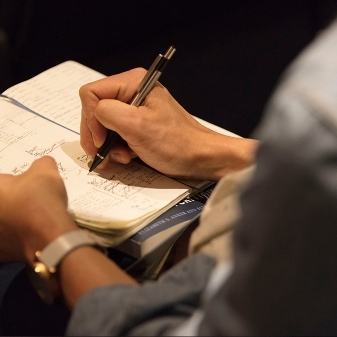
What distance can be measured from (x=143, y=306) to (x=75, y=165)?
357mm

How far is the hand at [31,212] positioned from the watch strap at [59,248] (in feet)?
0.05

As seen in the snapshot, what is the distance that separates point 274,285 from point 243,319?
37 mm

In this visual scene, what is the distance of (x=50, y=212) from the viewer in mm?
582

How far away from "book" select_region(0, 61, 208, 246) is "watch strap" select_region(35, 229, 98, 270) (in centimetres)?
9

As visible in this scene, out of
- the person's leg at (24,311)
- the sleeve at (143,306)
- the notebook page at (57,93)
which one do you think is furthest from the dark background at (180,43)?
the sleeve at (143,306)

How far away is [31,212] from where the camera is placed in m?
0.59

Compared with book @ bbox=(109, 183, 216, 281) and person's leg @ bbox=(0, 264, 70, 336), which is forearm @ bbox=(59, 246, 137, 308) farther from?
person's leg @ bbox=(0, 264, 70, 336)

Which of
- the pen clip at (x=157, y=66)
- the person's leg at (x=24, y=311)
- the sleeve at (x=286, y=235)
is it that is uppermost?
the sleeve at (x=286, y=235)

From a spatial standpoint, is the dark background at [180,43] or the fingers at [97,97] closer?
the fingers at [97,97]

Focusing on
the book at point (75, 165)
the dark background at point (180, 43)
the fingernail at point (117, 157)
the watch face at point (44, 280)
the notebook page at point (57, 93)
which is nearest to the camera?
the watch face at point (44, 280)

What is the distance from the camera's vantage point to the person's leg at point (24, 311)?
74 centimetres

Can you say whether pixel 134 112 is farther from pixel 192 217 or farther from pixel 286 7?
pixel 286 7

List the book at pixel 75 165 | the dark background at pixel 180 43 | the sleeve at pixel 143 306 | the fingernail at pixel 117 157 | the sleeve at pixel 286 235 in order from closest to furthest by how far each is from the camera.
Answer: the sleeve at pixel 286 235
the sleeve at pixel 143 306
the book at pixel 75 165
the fingernail at pixel 117 157
the dark background at pixel 180 43

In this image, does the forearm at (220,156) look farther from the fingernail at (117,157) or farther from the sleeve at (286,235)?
the sleeve at (286,235)
